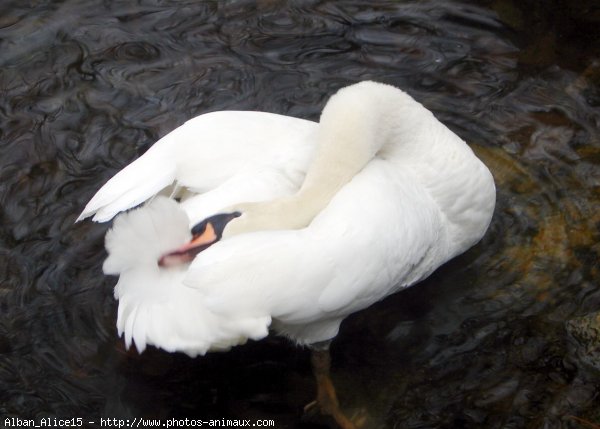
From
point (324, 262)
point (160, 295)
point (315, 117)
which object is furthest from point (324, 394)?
point (315, 117)

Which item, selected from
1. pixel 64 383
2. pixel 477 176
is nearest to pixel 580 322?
pixel 477 176

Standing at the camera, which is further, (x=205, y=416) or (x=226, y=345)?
(x=205, y=416)

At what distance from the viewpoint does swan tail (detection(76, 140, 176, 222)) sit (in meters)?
4.39

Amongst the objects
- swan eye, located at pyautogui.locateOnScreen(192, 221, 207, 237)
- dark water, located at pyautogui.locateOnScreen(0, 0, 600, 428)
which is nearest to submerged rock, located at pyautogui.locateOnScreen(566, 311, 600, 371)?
dark water, located at pyautogui.locateOnScreen(0, 0, 600, 428)

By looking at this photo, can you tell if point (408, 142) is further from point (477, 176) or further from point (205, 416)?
point (205, 416)

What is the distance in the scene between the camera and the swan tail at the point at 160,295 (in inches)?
153

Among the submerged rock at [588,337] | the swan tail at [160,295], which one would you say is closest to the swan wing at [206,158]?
the swan tail at [160,295]

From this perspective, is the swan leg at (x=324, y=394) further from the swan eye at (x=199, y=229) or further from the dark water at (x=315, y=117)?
the swan eye at (x=199, y=229)

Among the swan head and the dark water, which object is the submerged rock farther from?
the swan head

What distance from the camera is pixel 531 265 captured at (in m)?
4.99

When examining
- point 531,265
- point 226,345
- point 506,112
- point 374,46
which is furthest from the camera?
point 374,46

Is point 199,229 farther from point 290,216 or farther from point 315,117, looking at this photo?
point 315,117

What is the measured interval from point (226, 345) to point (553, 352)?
1.64 metres

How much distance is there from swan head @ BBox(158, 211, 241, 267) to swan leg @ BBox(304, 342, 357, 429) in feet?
2.70
